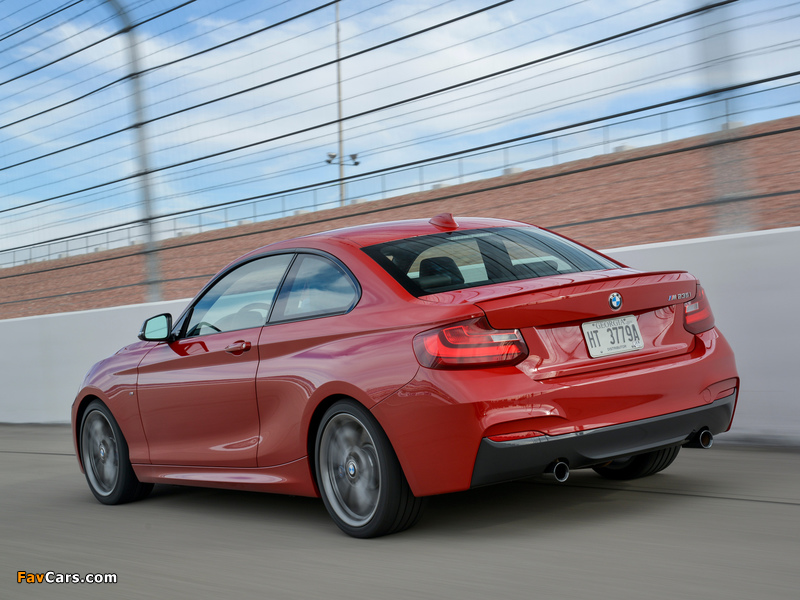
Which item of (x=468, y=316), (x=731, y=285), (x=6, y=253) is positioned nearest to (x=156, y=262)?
(x=6, y=253)

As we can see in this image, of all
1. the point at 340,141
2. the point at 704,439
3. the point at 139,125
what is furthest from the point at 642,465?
the point at 139,125

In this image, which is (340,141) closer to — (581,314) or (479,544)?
(581,314)

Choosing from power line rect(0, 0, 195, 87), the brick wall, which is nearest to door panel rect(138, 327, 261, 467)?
the brick wall

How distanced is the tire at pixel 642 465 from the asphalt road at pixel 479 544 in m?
0.08

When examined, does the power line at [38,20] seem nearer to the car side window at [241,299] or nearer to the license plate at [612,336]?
the car side window at [241,299]

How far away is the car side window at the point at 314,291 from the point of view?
4.98 m

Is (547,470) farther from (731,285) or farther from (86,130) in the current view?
(86,130)

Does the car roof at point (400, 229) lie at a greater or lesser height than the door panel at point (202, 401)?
greater

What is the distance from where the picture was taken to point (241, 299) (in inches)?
230

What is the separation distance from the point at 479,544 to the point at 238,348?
1.75m

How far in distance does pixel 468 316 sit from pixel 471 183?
4642 millimetres

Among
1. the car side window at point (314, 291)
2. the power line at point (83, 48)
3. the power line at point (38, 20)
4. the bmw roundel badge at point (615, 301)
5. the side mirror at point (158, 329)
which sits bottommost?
the side mirror at point (158, 329)

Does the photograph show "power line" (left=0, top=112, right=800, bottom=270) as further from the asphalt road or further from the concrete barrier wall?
the asphalt road

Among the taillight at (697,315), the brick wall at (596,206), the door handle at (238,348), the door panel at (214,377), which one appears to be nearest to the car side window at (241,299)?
the door panel at (214,377)
